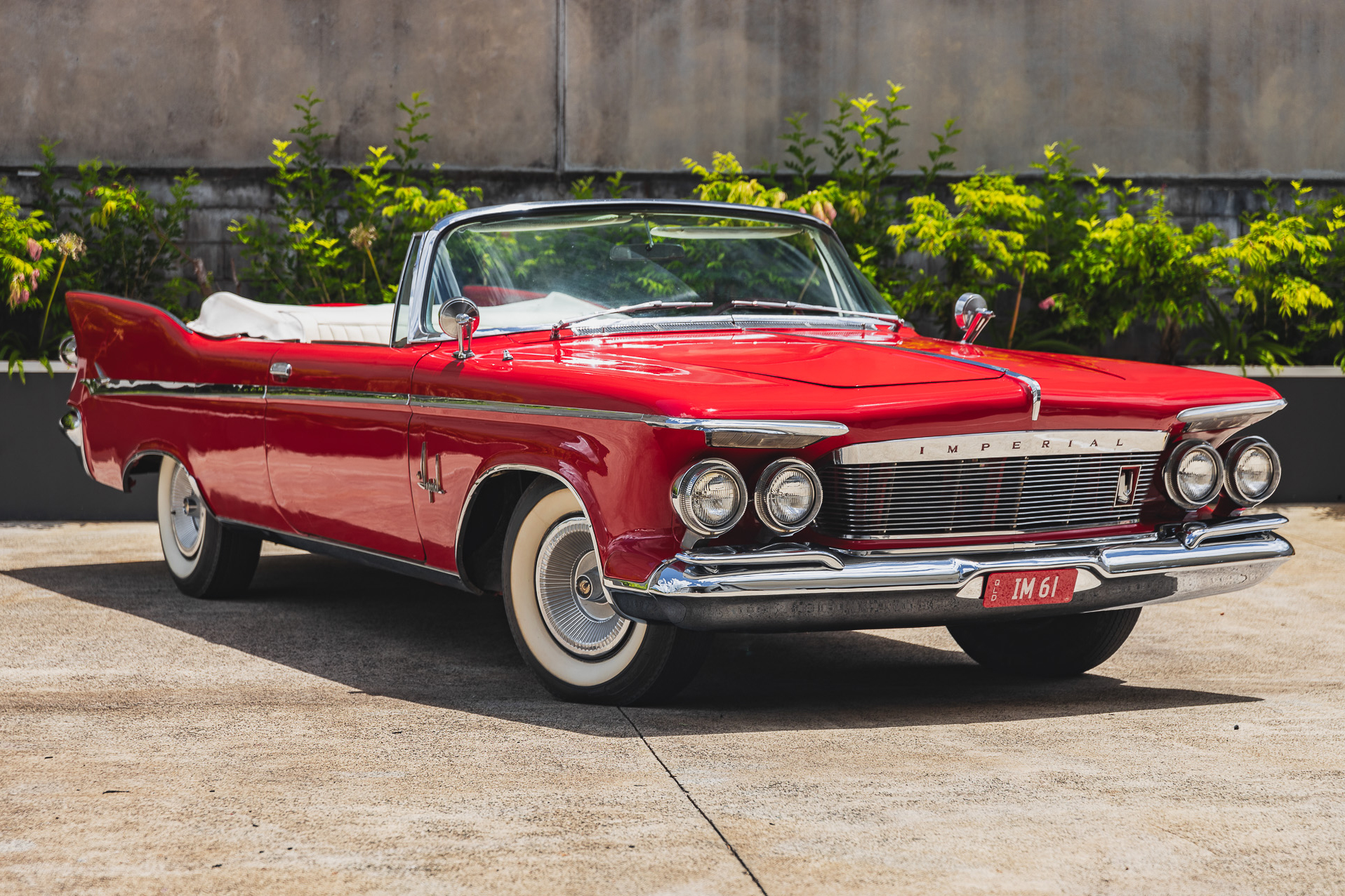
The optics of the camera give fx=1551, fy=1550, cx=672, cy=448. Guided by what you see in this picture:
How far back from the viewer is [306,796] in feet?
11.7

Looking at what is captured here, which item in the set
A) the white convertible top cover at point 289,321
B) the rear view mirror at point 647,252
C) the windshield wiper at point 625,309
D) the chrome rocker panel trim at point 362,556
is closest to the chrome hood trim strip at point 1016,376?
the windshield wiper at point 625,309

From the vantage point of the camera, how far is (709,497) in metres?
3.98

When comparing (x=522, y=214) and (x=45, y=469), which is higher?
(x=522, y=214)

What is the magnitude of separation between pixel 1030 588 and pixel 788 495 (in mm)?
770

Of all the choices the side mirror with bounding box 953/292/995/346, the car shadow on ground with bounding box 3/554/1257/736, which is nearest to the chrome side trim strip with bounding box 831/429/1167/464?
the car shadow on ground with bounding box 3/554/1257/736

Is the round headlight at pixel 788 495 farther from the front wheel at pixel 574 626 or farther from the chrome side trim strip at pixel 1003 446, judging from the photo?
the front wheel at pixel 574 626

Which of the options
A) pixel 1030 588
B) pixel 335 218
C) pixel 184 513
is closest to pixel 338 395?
pixel 184 513

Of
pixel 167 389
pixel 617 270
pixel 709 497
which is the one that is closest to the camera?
pixel 709 497

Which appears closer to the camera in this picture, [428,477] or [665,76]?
[428,477]

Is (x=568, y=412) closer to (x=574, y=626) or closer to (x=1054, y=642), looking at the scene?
(x=574, y=626)

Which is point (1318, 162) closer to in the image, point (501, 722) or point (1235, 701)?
point (1235, 701)

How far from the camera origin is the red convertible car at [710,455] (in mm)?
4031

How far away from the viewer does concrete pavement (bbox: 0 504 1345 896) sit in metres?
3.07

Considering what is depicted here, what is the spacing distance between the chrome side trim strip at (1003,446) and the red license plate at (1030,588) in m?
0.33
